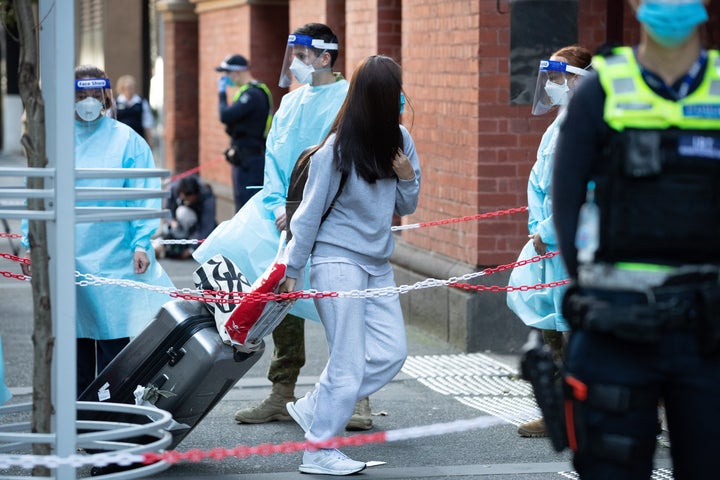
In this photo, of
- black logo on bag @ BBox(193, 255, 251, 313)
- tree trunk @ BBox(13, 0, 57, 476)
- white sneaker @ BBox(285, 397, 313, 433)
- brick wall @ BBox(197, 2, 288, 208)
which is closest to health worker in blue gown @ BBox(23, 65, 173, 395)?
black logo on bag @ BBox(193, 255, 251, 313)

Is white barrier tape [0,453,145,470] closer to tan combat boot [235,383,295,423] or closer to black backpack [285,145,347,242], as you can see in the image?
black backpack [285,145,347,242]

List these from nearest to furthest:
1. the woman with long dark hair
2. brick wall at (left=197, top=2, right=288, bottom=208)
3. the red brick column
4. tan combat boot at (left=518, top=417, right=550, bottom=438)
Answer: the woman with long dark hair, tan combat boot at (left=518, top=417, right=550, bottom=438), brick wall at (left=197, top=2, right=288, bottom=208), the red brick column

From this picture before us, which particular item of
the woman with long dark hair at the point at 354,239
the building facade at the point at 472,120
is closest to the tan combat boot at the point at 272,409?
the woman with long dark hair at the point at 354,239

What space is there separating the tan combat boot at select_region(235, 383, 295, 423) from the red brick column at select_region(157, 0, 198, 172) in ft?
46.3

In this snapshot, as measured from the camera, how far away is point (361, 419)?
6.70m

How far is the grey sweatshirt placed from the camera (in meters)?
5.66

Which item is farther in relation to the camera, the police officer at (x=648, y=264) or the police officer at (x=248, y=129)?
the police officer at (x=248, y=129)

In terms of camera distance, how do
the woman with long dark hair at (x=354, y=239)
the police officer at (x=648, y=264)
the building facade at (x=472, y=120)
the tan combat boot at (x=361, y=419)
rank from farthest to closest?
the building facade at (x=472, y=120), the tan combat boot at (x=361, y=419), the woman with long dark hair at (x=354, y=239), the police officer at (x=648, y=264)

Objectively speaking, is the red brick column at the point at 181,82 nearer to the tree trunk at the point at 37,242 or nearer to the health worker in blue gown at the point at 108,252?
the health worker in blue gown at the point at 108,252

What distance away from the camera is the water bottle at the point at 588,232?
3.46 metres

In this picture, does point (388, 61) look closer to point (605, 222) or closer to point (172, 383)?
point (172, 383)

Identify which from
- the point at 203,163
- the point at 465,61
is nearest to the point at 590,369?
the point at 465,61

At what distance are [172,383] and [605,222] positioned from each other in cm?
272

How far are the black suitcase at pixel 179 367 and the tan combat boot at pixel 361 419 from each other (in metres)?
1.01
